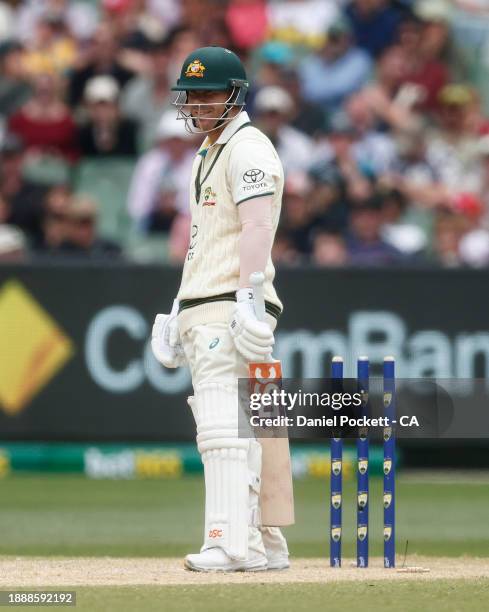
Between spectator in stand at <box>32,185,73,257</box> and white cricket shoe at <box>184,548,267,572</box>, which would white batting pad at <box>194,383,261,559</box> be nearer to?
white cricket shoe at <box>184,548,267,572</box>

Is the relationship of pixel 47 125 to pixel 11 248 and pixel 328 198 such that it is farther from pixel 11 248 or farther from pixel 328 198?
pixel 328 198

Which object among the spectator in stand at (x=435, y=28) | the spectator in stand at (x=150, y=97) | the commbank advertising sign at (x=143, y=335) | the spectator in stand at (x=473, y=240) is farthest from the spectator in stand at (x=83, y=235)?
the spectator in stand at (x=435, y=28)

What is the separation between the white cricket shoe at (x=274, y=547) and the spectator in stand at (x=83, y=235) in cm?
590

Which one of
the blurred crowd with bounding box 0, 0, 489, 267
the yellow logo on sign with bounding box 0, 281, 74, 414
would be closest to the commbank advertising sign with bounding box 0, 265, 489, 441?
the yellow logo on sign with bounding box 0, 281, 74, 414

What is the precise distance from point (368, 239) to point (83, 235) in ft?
7.31

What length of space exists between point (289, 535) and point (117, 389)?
305 centimetres

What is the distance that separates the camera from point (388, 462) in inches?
261

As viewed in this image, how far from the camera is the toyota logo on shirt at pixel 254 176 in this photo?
649 cm

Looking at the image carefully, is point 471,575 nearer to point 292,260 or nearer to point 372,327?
point 372,327

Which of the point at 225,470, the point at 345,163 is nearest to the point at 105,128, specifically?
the point at 345,163

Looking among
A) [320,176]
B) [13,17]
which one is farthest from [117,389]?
[13,17]

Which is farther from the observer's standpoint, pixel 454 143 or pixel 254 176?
pixel 454 143

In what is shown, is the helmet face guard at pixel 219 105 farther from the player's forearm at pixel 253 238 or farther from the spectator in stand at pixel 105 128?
the spectator in stand at pixel 105 128

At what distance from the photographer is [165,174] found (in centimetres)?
1344
